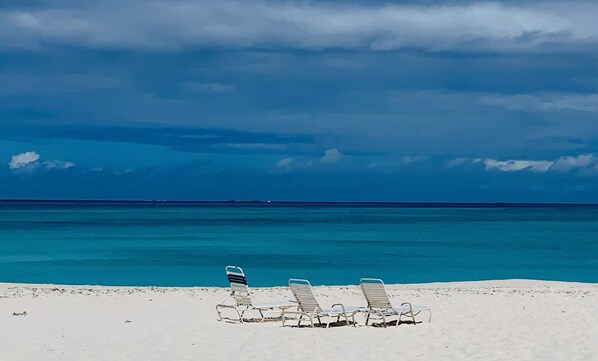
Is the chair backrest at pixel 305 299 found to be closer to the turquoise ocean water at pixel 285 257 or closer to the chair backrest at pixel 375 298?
the chair backrest at pixel 375 298

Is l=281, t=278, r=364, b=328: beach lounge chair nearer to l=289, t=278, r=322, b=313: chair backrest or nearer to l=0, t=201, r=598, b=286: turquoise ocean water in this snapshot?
l=289, t=278, r=322, b=313: chair backrest

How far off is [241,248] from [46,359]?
41.3 m

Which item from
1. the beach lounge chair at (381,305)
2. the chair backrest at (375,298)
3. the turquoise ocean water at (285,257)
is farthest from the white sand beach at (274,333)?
the turquoise ocean water at (285,257)

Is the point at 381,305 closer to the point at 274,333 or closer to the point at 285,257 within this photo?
the point at 274,333

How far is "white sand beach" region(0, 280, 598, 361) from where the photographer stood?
34.7ft

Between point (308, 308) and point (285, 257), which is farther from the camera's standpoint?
point (285, 257)

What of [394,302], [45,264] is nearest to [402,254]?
[45,264]

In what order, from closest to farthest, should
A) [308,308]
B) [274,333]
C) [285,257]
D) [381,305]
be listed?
[274,333] < [308,308] < [381,305] < [285,257]

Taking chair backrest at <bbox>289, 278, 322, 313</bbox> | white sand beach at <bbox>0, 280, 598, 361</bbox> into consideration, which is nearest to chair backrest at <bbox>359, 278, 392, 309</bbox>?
white sand beach at <bbox>0, 280, 598, 361</bbox>

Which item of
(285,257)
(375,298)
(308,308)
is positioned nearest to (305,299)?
(308,308)

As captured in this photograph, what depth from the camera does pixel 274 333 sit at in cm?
1241

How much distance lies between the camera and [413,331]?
41.7 ft

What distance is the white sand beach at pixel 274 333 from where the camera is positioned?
1058 centimetres

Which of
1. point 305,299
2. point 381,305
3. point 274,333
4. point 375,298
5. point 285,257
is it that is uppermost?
point 285,257
